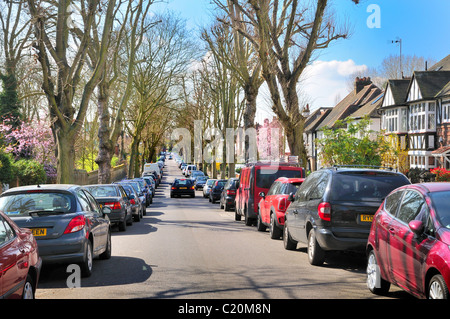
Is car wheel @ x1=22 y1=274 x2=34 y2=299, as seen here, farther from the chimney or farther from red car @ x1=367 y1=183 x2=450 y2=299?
the chimney

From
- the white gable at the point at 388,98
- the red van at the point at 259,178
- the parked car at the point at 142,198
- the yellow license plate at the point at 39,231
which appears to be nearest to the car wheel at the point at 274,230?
the red van at the point at 259,178

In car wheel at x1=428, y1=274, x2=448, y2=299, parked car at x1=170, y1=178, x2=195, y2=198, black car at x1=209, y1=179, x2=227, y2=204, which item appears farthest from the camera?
parked car at x1=170, y1=178, x2=195, y2=198

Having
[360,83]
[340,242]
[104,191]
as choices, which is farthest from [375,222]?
[360,83]

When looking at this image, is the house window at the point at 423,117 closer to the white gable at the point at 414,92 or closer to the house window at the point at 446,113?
the white gable at the point at 414,92

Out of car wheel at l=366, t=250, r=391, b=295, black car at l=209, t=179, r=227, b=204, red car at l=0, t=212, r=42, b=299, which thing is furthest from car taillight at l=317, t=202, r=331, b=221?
black car at l=209, t=179, r=227, b=204

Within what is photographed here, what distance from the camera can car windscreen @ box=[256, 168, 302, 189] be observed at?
17781 millimetres

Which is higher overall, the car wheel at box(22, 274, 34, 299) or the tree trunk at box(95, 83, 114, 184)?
the tree trunk at box(95, 83, 114, 184)

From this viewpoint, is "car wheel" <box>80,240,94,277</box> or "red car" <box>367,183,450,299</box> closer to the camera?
"red car" <box>367,183,450,299</box>

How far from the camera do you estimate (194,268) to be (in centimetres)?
987

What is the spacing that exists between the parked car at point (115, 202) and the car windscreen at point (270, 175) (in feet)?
14.1

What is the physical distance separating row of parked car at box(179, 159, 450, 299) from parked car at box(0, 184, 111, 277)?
3968 millimetres

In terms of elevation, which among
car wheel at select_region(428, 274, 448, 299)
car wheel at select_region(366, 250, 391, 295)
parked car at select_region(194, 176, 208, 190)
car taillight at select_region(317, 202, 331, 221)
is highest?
car taillight at select_region(317, 202, 331, 221)
